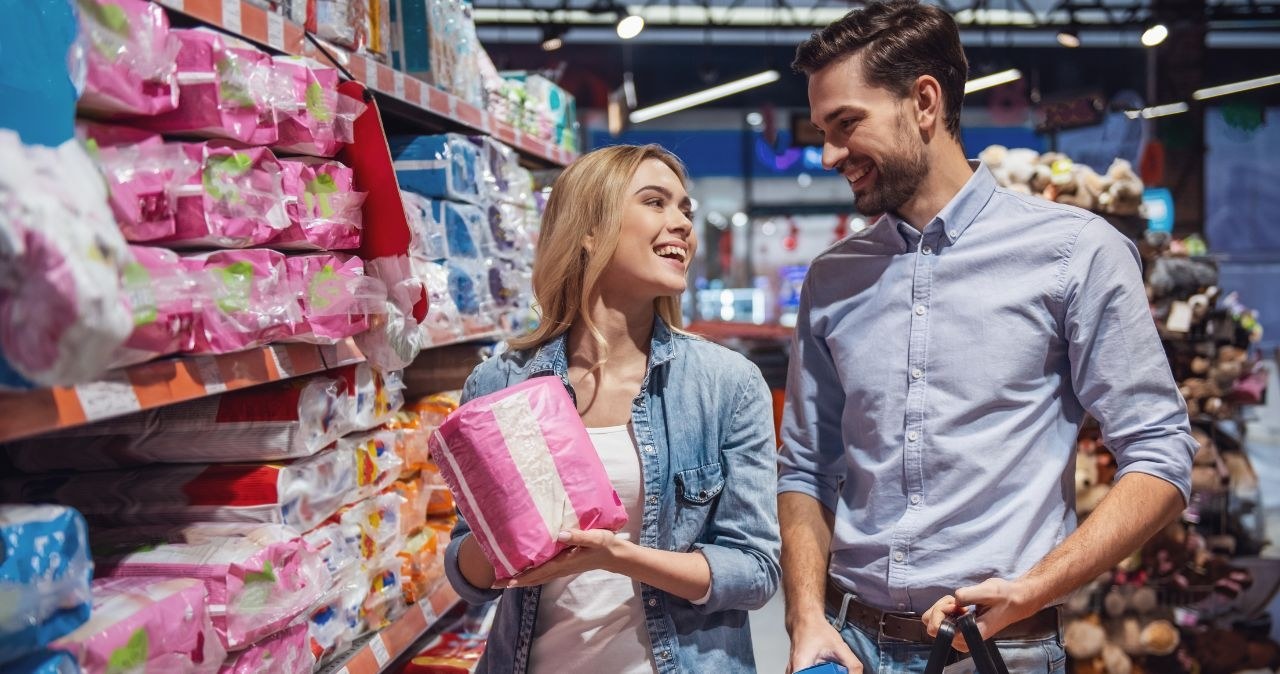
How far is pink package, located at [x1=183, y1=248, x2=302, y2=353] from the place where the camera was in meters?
1.36

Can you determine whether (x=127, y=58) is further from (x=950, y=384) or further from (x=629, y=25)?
(x=629, y=25)

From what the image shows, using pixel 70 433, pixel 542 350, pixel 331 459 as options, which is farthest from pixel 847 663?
pixel 70 433

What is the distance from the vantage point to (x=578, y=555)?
157 centimetres

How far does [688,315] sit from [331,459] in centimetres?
1104

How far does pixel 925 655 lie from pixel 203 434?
1.29 meters

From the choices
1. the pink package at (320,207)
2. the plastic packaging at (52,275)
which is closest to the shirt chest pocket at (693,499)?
the pink package at (320,207)

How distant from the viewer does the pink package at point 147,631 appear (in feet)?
3.84

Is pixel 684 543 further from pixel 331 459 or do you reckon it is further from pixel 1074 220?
pixel 1074 220

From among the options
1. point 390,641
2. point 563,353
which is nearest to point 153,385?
point 563,353

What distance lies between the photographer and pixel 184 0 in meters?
1.33

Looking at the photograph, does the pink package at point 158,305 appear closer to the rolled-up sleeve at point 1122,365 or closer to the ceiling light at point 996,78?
the rolled-up sleeve at point 1122,365

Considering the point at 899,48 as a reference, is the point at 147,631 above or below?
below

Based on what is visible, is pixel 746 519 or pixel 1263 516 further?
pixel 1263 516

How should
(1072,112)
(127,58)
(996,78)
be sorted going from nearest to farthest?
(127,58)
(1072,112)
(996,78)
